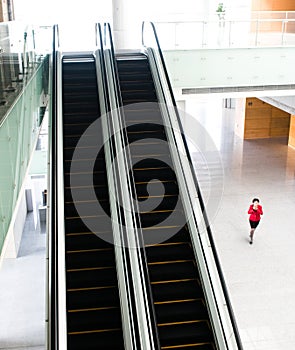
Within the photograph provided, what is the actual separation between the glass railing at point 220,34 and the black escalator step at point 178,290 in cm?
808

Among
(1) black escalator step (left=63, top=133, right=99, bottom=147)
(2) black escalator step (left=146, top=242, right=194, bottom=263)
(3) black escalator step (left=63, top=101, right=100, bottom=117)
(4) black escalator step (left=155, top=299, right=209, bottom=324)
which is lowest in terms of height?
(4) black escalator step (left=155, top=299, right=209, bottom=324)

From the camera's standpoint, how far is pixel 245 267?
1080cm

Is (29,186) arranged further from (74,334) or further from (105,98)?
(74,334)

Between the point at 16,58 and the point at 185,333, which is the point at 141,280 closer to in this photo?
the point at 185,333

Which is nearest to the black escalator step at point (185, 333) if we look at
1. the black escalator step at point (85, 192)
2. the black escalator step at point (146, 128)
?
the black escalator step at point (85, 192)

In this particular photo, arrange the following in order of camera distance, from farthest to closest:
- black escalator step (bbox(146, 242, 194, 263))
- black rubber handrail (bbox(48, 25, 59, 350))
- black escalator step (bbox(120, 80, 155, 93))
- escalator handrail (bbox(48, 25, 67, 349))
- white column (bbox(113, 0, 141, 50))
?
white column (bbox(113, 0, 141, 50)) → black escalator step (bbox(120, 80, 155, 93)) → black escalator step (bbox(146, 242, 194, 263)) → escalator handrail (bbox(48, 25, 67, 349)) → black rubber handrail (bbox(48, 25, 59, 350))

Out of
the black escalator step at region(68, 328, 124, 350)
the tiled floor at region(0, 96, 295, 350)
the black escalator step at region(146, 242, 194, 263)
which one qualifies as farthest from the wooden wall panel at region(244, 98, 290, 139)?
the black escalator step at region(68, 328, 124, 350)

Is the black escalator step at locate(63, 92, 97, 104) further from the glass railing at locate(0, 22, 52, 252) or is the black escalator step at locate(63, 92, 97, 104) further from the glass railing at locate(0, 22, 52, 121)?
the glass railing at locate(0, 22, 52, 121)

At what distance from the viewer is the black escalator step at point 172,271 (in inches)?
268

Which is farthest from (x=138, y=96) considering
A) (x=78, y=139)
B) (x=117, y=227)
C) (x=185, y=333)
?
(x=185, y=333)

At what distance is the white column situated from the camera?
15.2m

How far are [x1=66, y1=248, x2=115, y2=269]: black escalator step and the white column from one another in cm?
938

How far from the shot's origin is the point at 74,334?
612 centimetres

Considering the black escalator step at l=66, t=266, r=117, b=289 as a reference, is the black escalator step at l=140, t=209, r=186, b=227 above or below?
above
